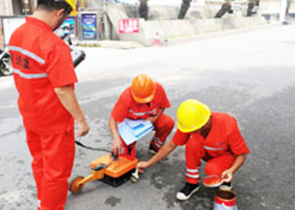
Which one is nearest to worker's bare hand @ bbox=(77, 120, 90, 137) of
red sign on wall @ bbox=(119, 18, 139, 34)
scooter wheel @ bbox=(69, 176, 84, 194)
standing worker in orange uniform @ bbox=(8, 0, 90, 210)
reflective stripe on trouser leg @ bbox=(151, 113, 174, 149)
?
standing worker in orange uniform @ bbox=(8, 0, 90, 210)

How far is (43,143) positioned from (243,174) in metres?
1.90

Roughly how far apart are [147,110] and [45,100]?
1.34 m

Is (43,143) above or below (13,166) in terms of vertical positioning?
above

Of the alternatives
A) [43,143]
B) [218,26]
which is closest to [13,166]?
[43,143]

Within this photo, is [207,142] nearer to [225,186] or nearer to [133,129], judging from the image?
[225,186]

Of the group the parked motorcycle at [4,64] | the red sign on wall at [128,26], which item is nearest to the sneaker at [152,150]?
the parked motorcycle at [4,64]

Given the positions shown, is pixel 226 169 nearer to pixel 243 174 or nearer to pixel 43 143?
pixel 243 174

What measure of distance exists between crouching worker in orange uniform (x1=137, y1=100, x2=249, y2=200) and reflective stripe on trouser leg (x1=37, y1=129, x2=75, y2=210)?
78 centimetres

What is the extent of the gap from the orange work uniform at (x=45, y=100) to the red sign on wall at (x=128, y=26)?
1396cm

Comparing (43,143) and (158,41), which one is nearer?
(43,143)

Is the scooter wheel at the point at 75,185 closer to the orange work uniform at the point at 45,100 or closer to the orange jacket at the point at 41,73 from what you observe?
the orange work uniform at the point at 45,100

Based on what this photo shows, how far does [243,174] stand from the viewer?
9.71ft

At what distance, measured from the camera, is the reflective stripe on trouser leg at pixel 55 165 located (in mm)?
2039

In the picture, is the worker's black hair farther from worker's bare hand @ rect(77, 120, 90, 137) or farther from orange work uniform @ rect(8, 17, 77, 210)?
worker's bare hand @ rect(77, 120, 90, 137)
